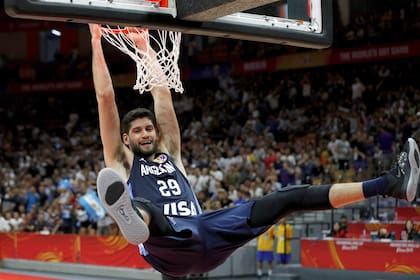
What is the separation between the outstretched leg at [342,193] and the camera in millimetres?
5523

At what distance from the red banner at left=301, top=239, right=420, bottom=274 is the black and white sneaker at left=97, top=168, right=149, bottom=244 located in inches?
360

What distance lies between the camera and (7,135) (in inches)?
1123

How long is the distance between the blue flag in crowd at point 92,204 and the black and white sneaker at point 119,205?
12355 mm

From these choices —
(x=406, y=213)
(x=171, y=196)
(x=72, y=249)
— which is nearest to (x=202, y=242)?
(x=171, y=196)

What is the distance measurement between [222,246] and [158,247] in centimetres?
52

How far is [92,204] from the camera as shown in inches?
691

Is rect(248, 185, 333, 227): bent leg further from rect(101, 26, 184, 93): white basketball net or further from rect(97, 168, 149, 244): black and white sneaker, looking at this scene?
rect(101, 26, 184, 93): white basketball net

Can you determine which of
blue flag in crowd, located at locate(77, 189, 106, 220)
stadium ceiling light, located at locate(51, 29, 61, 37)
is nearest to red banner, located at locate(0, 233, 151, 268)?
blue flag in crowd, located at locate(77, 189, 106, 220)

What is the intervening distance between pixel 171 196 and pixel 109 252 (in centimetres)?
1139

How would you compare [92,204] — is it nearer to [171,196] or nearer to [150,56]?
[150,56]

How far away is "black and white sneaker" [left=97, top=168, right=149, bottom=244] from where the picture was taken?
5242mm

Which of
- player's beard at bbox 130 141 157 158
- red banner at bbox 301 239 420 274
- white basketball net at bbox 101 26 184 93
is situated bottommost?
red banner at bbox 301 239 420 274

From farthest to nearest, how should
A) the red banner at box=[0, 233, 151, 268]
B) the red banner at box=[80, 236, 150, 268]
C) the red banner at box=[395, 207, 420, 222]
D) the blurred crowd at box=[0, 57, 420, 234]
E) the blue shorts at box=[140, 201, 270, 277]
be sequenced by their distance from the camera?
the blurred crowd at box=[0, 57, 420, 234] < the red banner at box=[0, 233, 151, 268] < the red banner at box=[80, 236, 150, 268] < the red banner at box=[395, 207, 420, 222] < the blue shorts at box=[140, 201, 270, 277]

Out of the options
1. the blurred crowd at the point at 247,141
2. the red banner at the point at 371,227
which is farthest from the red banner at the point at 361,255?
the blurred crowd at the point at 247,141
